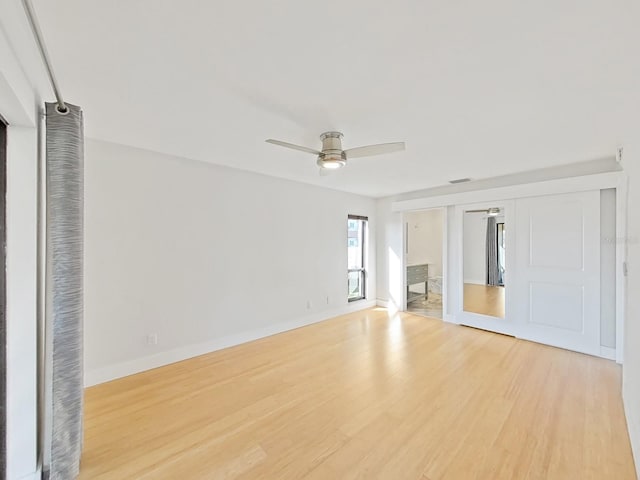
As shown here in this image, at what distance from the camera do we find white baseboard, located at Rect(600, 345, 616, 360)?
3.32 m

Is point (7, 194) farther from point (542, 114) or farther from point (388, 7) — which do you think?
point (542, 114)

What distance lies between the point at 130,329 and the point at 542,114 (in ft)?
14.3

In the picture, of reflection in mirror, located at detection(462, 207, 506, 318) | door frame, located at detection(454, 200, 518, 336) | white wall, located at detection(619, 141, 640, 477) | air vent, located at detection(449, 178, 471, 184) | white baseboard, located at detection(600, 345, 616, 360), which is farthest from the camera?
reflection in mirror, located at detection(462, 207, 506, 318)

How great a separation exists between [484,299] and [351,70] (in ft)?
14.6

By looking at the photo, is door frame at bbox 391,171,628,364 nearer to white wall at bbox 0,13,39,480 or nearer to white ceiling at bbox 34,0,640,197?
white ceiling at bbox 34,0,640,197

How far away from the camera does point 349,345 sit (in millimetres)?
3803

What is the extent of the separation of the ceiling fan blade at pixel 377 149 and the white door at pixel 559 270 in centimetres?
294

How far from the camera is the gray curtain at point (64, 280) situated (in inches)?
61.6

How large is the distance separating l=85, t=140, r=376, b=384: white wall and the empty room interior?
0.03 metres

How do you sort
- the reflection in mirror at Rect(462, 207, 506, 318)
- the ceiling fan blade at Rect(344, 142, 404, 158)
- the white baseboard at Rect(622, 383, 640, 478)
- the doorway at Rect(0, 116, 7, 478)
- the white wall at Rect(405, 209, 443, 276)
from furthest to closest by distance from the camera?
the white wall at Rect(405, 209, 443, 276) < the reflection in mirror at Rect(462, 207, 506, 318) < the ceiling fan blade at Rect(344, 142, 404, 158) < the white baseboard at Rect(622, 383, 640, 478) < the doorway at Rect(0, 116, 7, 478)

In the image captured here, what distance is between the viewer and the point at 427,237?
286 inches

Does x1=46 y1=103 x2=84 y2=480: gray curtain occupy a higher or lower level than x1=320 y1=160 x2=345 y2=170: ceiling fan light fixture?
lower

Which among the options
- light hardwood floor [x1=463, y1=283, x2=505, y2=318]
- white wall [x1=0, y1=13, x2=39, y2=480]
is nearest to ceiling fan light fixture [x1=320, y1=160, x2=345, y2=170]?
white wall [x1=0, y1=13, x2=39, y2=480]

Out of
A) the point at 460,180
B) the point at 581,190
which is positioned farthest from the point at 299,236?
the point at 581,190
